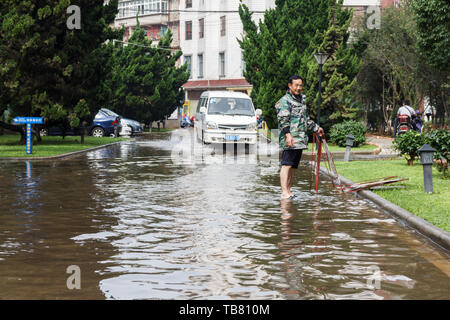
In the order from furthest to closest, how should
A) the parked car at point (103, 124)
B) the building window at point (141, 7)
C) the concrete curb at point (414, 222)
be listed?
the building window at point (141, 7) < the parked car at point (103, 124) < the concrete curb at point (414, 222)

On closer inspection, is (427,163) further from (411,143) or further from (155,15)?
(155,15)

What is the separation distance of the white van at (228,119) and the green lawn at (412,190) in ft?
21.8

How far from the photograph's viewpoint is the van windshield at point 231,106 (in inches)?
1110

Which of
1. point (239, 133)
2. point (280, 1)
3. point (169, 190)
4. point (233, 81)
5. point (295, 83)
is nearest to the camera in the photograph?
point (295, 83)

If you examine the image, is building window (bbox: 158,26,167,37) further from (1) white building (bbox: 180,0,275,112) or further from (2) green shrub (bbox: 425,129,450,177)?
(2) green shrub (bbox: 425,129,450,177)

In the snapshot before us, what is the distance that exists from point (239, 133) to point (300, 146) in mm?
14837

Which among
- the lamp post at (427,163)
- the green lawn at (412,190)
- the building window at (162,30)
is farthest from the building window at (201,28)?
the lamp post at (427,163)

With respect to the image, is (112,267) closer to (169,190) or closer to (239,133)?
(169,190)

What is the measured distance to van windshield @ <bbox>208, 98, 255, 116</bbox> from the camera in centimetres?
2819

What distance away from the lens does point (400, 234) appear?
901 cm

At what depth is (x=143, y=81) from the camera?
162 feet

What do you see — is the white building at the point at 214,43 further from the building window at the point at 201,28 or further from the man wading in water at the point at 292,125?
the man wading in water at the point at 292,125

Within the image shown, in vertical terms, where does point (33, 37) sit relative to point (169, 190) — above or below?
above
